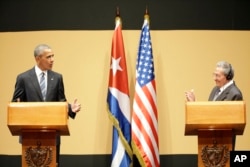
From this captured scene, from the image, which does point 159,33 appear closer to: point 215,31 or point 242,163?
point 215,31

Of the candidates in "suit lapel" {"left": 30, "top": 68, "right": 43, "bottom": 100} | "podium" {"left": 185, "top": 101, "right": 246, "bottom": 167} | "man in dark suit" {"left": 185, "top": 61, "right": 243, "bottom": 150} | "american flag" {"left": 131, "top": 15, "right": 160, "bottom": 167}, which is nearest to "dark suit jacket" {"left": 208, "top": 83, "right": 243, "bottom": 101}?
"man in dark suit" {"left": 185, "top": 61, "right": 243, "bottom": 150}

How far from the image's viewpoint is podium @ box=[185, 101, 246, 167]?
207 inches

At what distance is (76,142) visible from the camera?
7.46 meters

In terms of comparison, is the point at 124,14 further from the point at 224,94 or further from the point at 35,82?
the point at 224,94

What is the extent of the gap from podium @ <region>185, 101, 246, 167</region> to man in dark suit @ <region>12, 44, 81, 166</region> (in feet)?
4.65

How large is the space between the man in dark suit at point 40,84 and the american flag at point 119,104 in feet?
3.93

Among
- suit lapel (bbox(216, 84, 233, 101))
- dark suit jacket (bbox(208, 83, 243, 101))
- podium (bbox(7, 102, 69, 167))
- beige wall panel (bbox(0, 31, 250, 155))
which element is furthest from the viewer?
beige wall panel (bbox(0, 31, 250, 155))

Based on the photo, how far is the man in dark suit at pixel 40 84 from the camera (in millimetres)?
5883

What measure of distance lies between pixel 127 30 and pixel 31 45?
4.15 ft

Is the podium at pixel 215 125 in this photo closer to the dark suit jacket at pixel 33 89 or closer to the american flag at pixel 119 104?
the dark suit jacket at pixel 33 89

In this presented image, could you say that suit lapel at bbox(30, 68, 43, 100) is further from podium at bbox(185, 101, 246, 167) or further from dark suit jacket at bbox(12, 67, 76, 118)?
podium at bbox(185, 101, 246, 167)

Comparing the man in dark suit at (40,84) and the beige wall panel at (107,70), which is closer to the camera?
the man in dark suit at (40,84)

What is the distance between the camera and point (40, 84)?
593cm

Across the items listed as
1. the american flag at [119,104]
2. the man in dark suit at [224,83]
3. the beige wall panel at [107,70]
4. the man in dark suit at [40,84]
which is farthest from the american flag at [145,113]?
the man in dark suit at [40,84]
